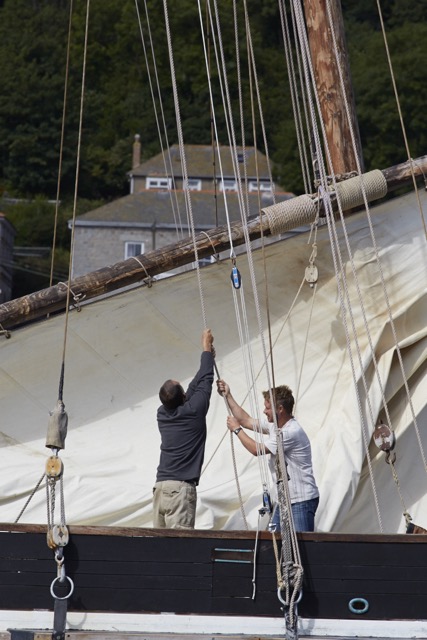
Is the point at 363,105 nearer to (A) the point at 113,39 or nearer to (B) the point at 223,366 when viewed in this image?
(A) the point at 113,39

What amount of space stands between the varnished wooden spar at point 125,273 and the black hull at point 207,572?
1989mm

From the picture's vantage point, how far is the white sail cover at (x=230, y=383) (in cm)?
768

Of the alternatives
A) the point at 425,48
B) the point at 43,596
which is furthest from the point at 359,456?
the point at 425,48

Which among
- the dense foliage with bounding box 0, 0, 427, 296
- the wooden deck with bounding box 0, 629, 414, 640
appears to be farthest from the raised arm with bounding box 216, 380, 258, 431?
the dense foliage with bounding box 0, 0, 427, 296

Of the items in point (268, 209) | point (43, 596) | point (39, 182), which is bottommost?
point (43, 596)

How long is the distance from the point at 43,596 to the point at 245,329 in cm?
271

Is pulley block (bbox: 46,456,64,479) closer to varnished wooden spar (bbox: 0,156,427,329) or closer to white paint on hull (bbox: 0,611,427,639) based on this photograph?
white paint on hull (bbox: 0,611,427,639)

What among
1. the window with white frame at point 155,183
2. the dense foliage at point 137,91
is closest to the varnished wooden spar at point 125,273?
the window with white frame at point 155,183

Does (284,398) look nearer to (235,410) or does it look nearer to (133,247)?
(235,410)

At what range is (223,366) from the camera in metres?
8.14

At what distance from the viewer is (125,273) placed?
7883 millimetres

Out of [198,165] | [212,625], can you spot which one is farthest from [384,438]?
[198,165]

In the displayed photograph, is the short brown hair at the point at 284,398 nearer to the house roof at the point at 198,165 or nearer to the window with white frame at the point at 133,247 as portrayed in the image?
the window with white frame at the point at 133,247

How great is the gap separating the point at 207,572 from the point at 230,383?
2085mm
